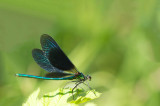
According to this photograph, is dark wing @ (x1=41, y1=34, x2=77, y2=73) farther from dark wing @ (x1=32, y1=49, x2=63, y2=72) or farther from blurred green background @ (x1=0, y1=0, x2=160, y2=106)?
blurred green background @ (x1=0, y1=0, x2=160, y2=106)

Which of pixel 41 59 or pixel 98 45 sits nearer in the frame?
pixel 41 59

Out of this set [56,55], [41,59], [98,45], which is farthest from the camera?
[98,45]

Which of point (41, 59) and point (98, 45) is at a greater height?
point (98, 45)

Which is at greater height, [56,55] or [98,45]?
[98,45]

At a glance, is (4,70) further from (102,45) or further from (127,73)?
(127,73)

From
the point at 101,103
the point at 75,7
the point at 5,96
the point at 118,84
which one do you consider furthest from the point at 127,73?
the point at 5,96

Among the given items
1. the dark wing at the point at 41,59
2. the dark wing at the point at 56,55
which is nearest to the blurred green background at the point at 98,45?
the dark wing at the point at 41,59

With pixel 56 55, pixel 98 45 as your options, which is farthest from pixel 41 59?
pixel 98 45

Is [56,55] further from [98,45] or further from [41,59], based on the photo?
[98,45]

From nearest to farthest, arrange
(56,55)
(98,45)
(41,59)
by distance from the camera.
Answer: (56,55) < (41,59) < (98,45)
